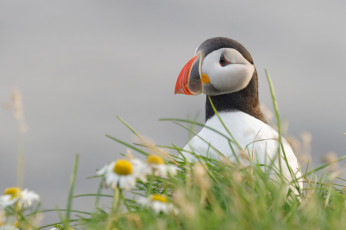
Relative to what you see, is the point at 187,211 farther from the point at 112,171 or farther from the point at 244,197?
the point at 244,197

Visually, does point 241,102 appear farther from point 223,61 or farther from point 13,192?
point 13,192

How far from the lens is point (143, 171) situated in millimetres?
2549

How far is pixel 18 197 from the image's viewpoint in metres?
2.69

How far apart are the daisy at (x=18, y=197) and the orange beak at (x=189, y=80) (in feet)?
8.13

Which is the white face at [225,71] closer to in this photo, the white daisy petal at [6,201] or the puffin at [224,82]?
the puffin at [224,82]

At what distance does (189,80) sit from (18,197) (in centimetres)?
257

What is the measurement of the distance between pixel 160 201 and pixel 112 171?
0.29 metres

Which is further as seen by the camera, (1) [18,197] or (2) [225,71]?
(2) [225,71]

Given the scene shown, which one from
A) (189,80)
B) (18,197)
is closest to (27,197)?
(18,197)

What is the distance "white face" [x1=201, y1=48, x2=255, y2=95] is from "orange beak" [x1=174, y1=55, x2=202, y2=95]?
0.06 metres

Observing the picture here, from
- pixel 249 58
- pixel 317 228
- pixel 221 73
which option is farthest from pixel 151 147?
pixel 249 58

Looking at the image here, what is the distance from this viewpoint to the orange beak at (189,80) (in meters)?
4.92

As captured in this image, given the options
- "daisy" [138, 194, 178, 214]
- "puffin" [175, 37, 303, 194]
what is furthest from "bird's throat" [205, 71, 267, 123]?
"daisy" [138, 194, 178, 214]

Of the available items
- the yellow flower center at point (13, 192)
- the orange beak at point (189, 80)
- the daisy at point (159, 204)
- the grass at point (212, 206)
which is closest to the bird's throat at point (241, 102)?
the orange beak at point (189, 80)
